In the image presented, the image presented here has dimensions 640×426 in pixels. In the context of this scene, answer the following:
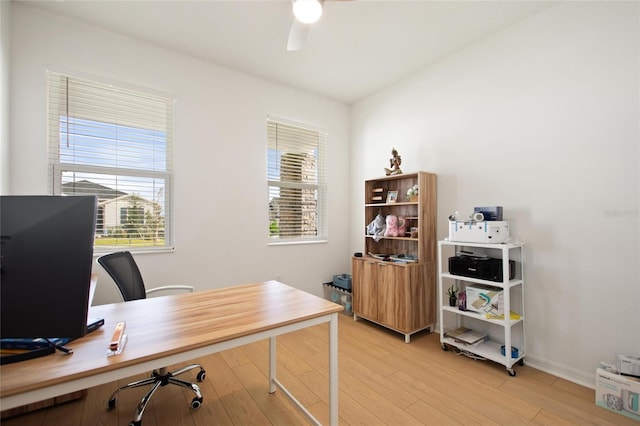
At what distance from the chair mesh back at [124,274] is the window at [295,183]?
5.42ft

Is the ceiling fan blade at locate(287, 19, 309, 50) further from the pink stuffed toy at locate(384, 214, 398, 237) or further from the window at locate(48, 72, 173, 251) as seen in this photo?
the pink stuffed toy at locate(384, 214, 398, 237)

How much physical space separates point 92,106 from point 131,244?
4.32ft

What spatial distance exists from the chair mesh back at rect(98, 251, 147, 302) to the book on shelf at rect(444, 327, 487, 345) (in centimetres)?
269

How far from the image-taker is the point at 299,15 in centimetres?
170

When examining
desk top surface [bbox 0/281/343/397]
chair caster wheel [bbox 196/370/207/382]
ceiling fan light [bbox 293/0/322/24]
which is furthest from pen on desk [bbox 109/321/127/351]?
ceiling fan light [bbox 293/0/322/24]

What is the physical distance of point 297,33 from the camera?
77.5 inches

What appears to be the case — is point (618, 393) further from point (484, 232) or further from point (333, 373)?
point (333, 373)

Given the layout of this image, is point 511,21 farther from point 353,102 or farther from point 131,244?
point 131,244

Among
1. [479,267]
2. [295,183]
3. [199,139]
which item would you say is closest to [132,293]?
[199,139]

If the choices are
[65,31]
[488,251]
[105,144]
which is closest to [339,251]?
[488,251]

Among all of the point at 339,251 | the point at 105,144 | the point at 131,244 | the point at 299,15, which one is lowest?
the point at 339,251

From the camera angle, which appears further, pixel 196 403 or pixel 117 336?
pixel 196 403

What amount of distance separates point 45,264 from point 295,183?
9.88ft

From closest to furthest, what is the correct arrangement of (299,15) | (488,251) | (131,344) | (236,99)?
(131,344) → (299,15) → (488,251) → (236,99)
